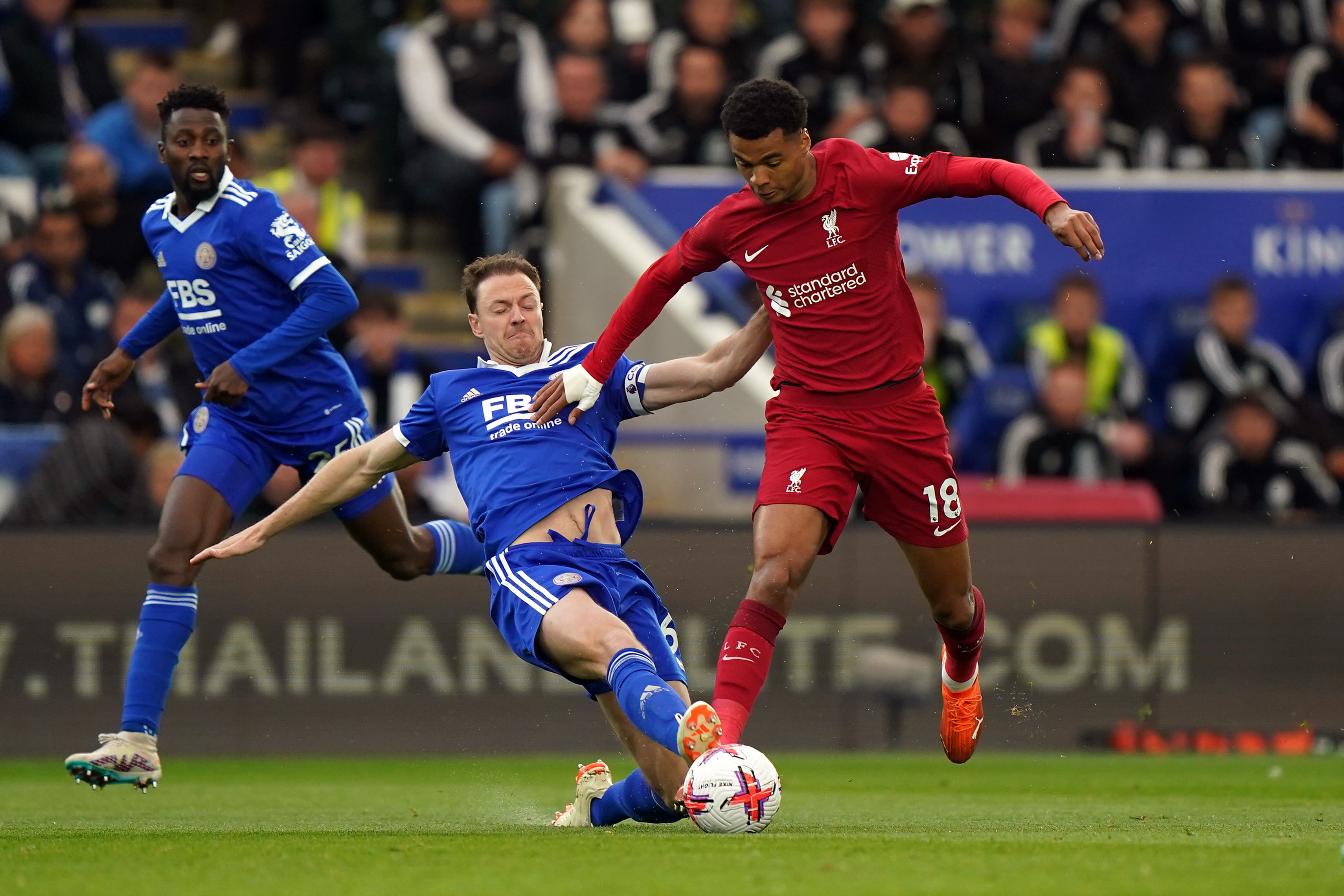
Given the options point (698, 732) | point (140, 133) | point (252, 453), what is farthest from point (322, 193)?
point (698, 732)

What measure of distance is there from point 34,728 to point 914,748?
5.17 m

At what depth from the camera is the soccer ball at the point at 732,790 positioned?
5992 millimetres

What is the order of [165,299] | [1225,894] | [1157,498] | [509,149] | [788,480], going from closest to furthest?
[1225,894], [788,480], [165,299], [1157,498], [509,149]

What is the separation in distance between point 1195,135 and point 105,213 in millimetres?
8033

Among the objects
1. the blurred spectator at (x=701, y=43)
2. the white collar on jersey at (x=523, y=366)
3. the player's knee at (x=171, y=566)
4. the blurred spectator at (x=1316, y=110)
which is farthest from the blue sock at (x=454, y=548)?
the blurred spectator at (x=1316, y=110)

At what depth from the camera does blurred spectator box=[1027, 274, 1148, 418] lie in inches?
533

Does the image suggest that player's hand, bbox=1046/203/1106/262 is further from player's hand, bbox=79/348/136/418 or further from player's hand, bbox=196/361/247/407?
player's hand, bbox=79/348/136/418

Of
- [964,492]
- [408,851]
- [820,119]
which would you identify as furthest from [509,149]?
[408,851]

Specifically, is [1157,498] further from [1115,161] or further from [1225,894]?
[1225,894]

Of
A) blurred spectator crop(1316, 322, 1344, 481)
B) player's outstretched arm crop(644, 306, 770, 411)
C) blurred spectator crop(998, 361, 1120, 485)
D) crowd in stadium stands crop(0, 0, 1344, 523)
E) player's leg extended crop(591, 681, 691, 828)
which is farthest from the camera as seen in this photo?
blurred spectator crop(1316, 322, 1344, 481)

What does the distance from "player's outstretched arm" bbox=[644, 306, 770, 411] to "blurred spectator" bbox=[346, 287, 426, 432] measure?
17.7 ft

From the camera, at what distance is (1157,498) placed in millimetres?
13109

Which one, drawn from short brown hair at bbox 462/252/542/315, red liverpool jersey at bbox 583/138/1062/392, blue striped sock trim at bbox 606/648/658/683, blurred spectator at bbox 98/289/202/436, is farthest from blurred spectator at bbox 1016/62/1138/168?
blue striped sock trim at bbox 606/648/658/683

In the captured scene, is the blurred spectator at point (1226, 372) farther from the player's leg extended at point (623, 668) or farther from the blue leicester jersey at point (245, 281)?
the player's leg extended at point (623, 668)
